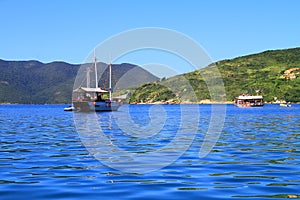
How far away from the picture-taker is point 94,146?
110ft

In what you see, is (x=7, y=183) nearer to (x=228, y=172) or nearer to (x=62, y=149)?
(x=228, y=172)

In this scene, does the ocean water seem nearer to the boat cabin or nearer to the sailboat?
the sailboat

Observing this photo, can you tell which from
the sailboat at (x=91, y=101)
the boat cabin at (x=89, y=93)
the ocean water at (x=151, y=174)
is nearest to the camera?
the ocean water at (x=151, y=174)

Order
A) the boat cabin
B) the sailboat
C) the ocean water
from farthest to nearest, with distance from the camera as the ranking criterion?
1. the boat cabin
2. the sailboat
3. the ocean water

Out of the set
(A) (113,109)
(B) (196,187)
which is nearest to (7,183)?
(B) (196,187)

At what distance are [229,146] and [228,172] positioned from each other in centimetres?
1245

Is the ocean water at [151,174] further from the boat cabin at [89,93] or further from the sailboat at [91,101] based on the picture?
the boat cabin at [89,93]

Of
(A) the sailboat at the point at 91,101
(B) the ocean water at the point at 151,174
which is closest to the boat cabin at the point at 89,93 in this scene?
(A) the sailboat at the point at 91,101

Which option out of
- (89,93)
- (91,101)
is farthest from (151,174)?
(89,93)

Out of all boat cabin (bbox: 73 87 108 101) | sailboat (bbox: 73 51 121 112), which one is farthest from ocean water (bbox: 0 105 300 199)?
boat cabin (bbox: 73 87 108 101)

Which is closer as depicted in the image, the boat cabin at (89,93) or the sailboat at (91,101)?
the sailboat at (91,101)

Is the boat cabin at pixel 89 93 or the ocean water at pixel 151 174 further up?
the boat cabin at pixel 89 93

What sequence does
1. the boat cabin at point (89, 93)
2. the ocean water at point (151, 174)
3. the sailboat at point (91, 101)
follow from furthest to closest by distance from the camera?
the boat cabin at point (89, 93)
the sailboat at point (91, 101)
the ocean water at point (151, 174)

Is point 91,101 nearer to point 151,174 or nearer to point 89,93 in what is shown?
point 89,93
